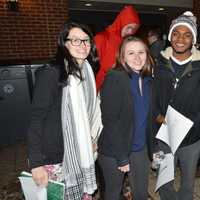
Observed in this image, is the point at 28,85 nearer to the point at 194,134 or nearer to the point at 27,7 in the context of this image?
the point at 27,7

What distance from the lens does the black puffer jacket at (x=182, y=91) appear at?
6.21 feet

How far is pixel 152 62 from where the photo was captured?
77.1 inches

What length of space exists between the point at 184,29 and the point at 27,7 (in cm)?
399

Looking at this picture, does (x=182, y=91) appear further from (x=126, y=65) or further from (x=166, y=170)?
(x=166, y=170)

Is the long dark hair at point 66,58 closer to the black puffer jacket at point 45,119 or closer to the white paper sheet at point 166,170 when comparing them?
the black puffer jacket at point 45,119

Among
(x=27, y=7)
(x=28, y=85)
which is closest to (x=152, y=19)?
(x=27, y=7)

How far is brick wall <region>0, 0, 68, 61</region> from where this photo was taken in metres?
4.96

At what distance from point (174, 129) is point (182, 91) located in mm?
315

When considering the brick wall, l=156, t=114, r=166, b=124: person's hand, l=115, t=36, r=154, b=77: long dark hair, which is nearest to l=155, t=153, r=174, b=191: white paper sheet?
l=156, t=114, r=166, b=124: person's hand

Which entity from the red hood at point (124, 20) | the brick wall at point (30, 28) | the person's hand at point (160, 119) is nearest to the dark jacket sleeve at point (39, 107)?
the person's hand at point (160, 119)

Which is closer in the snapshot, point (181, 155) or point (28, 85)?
point (181, 155)

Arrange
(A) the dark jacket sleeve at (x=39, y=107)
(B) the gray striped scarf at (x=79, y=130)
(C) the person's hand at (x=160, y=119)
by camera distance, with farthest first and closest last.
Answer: (C) the person's hand at (x=160, y=119) → (B) the gray striped scarf at (x=79, y=130) → (A) the dark jacket sleeve at (x=39, y=107)

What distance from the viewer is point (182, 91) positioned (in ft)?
6.24

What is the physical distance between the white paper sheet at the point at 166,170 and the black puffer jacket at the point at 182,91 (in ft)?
0.57
